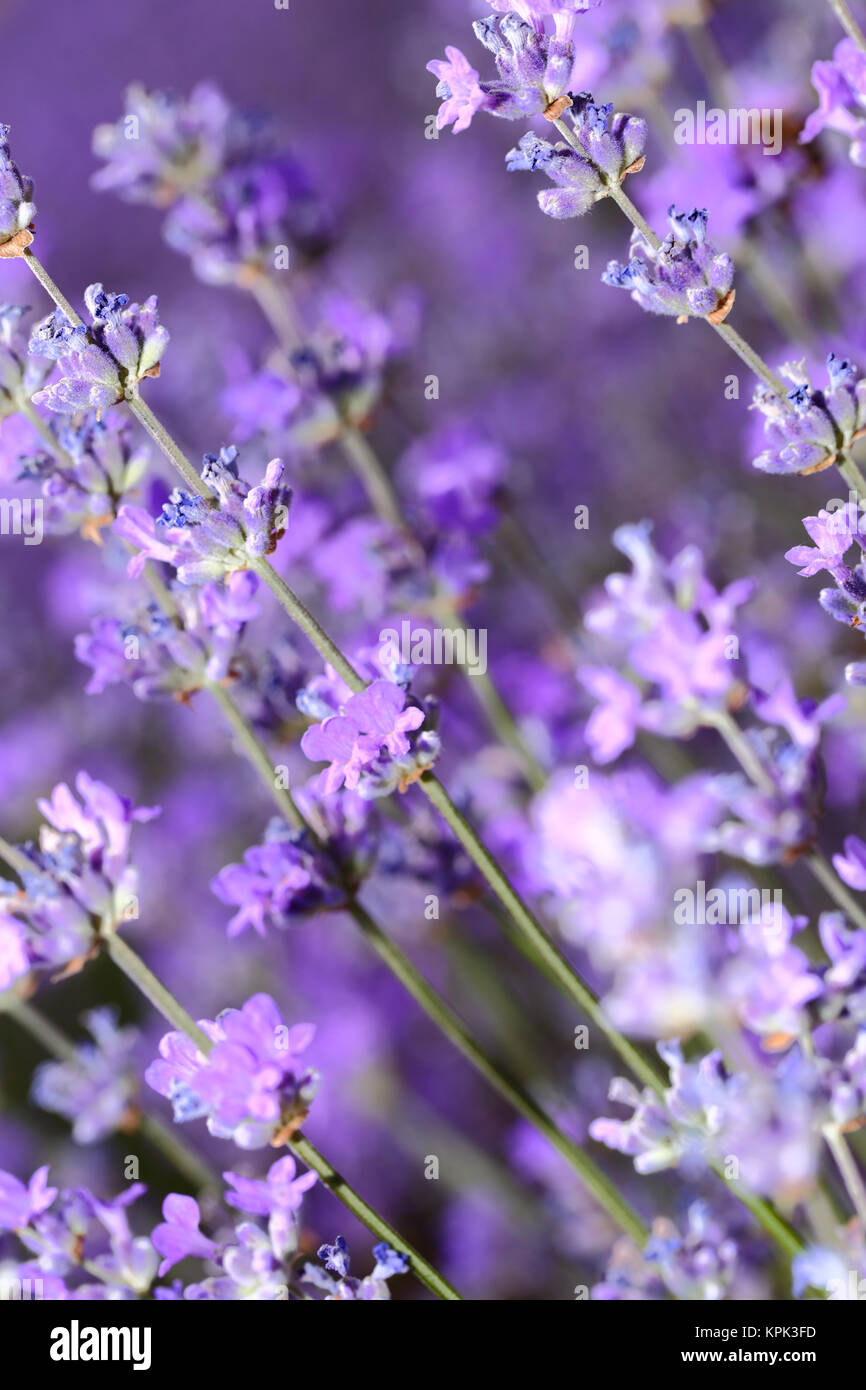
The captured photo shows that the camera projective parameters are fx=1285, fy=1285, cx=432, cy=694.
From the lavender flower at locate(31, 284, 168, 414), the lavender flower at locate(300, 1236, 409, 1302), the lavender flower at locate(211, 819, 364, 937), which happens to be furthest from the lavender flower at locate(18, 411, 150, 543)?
the lavender flower at locate(300, 1236, 409, 1302)

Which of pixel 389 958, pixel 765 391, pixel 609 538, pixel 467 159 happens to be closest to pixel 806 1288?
pixel 389 958

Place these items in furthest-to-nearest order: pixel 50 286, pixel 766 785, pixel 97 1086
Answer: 1. pixel 97 1086
2. pixel 766 785
3. pixel 50 286

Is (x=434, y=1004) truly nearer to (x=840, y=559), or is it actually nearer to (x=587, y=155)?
(x=840, y=559)

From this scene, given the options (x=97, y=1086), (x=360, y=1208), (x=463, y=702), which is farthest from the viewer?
(x=463, y=702)

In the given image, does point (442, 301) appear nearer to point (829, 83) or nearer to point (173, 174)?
point (173, 174)

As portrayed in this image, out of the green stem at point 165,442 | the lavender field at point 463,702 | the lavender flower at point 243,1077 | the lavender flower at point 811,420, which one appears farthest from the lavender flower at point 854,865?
the green stem at point 165,442

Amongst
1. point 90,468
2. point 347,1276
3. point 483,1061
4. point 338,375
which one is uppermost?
point 338,375

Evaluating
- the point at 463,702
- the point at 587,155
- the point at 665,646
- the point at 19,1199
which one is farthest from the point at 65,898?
the point at 463,702
